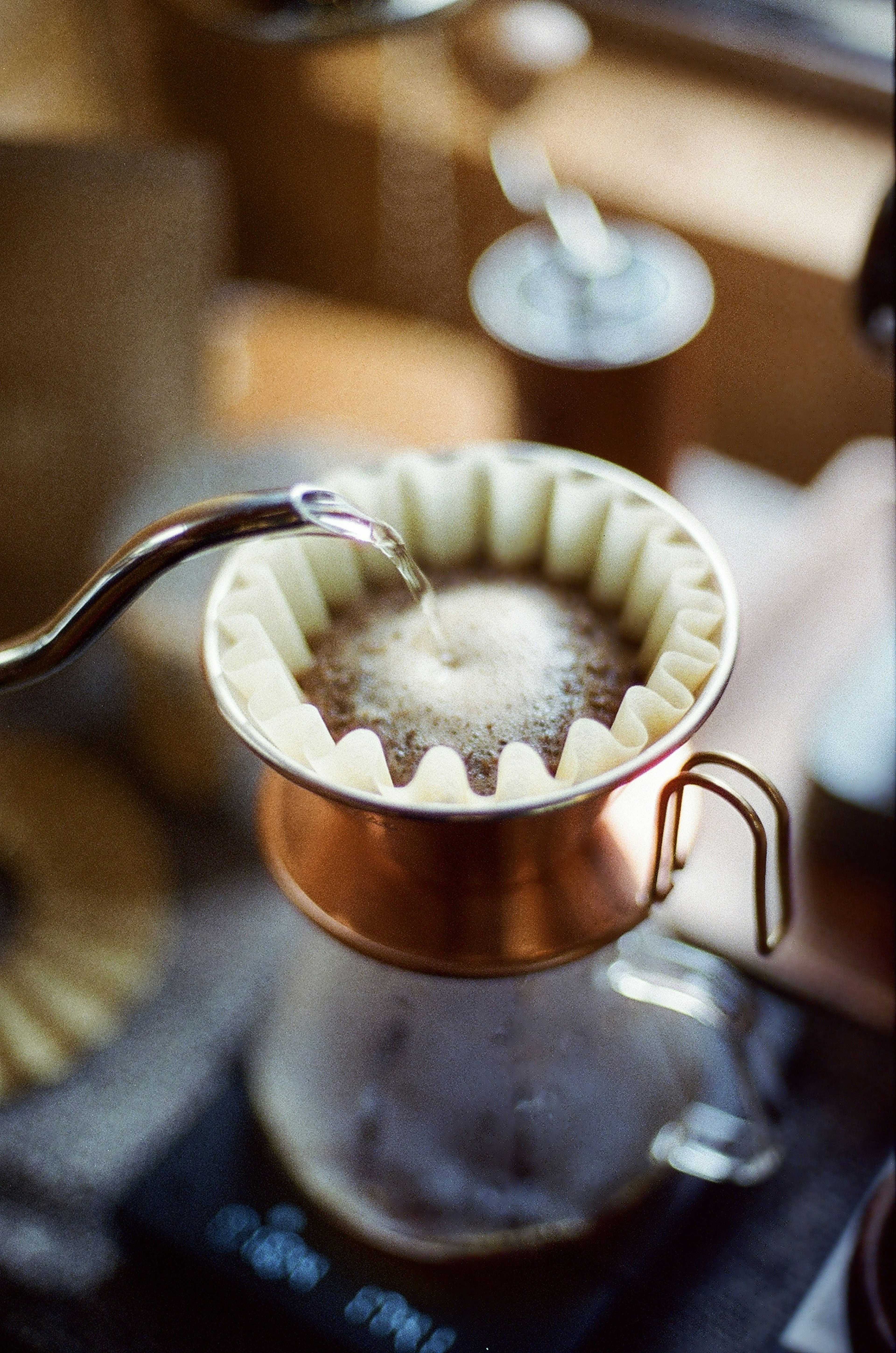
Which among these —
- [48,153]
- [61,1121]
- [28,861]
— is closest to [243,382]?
[48,153]

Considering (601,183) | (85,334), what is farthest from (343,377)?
(601,183)

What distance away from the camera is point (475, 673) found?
0.66m

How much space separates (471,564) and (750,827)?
0.25 metres

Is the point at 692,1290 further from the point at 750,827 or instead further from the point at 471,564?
the point at 471,564

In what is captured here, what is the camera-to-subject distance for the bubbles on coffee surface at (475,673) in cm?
63

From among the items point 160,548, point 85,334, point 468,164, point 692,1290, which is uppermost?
point 160,548

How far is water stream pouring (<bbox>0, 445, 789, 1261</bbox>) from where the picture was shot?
1.89 ft

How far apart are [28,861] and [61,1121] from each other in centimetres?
34

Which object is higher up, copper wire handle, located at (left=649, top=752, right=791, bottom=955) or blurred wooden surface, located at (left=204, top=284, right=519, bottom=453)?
copper wire handle, located at (left=649, top=752, right=791, bottom=955)

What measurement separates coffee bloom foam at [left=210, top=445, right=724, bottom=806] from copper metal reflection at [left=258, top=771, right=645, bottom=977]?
0.11ft

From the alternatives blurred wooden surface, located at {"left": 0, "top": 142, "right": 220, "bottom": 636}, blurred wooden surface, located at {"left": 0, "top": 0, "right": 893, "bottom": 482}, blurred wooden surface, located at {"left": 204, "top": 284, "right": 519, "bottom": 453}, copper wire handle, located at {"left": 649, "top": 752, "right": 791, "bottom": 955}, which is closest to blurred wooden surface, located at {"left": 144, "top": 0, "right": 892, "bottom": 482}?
blurred wooden surface, located at {"left": 0, "top": 0, "right": 893, "bottom": 482}

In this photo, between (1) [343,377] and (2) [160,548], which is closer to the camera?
(2) [160,548]

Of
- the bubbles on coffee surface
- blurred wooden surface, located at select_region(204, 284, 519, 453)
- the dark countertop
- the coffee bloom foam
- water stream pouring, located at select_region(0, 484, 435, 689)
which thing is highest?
water stream pouring, located at select_region(0, 484, 435, 689)

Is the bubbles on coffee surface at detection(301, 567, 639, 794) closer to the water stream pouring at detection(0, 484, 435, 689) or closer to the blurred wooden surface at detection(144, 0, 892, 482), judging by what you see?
the water stream pouring at detection(0, 484, 435, 689)
